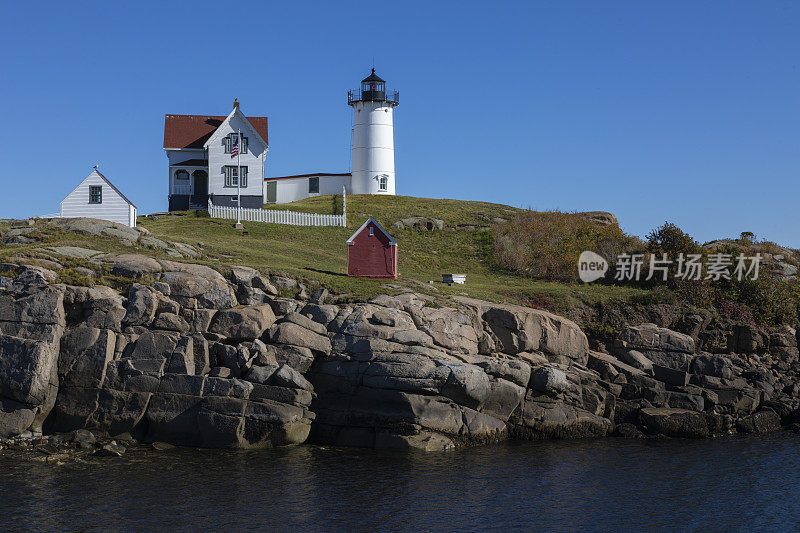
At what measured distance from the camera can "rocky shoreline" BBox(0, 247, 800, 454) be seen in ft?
91.5

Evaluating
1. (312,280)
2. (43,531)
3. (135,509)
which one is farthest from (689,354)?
(43,531)

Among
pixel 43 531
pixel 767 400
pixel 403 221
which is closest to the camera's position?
pixel 43 531

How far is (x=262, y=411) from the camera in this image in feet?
91.9

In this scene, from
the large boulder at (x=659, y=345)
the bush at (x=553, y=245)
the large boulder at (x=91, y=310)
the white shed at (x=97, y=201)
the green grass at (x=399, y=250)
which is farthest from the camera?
the bush at (x=553, y=245)

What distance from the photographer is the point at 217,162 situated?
61.6 metres

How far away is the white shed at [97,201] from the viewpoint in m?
47.7

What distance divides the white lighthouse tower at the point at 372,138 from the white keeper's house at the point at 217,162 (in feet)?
41.0

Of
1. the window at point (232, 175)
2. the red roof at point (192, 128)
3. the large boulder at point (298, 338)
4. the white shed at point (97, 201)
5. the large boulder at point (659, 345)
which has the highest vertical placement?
the red roof at point (192, 128)

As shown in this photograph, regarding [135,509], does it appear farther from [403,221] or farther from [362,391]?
[403,221]

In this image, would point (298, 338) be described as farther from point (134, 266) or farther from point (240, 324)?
point (134, 266)

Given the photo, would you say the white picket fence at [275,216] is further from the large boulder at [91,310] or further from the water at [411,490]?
the water at [411,490]

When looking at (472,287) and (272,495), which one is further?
(472,287)

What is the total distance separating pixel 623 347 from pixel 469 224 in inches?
1112

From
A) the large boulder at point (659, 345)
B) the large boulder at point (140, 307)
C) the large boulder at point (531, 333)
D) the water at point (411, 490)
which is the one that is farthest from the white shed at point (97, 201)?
the large boulder at point (659, 345)
